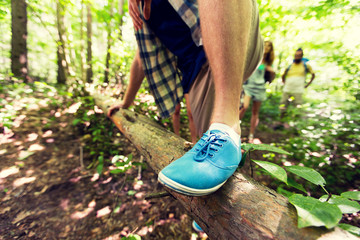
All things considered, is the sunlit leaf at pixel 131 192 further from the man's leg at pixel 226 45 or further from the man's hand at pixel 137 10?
the man's hand at pixel 137 10

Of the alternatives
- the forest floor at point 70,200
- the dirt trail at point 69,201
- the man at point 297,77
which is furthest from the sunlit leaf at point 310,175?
the man at point 297,77

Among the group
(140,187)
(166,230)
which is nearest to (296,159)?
(166,230)

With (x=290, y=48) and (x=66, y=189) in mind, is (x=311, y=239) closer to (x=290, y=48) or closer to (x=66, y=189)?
(x=66, y=189)

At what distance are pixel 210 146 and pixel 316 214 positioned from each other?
37 cm

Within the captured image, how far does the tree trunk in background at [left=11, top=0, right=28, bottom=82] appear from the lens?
408 centimetres

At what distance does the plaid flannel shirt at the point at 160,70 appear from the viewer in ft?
4.75

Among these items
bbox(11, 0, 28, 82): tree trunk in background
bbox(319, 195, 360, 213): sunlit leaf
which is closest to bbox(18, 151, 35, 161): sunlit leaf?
bbox(319, 195, 360, 213): sunlit leaf

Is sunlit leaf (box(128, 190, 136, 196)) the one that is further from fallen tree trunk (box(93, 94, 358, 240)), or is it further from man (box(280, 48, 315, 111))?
man (box(280, 48, 315, 111))

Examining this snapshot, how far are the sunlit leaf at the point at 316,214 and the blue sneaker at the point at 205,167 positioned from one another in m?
0.23

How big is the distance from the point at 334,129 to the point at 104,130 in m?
3.37

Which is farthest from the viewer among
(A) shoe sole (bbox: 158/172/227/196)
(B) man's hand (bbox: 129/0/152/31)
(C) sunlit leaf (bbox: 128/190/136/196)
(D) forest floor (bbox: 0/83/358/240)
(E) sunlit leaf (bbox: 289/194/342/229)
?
(C) sunlit leaf (bbox: 128/190/136/196)

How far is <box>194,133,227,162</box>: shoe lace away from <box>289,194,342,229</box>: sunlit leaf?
30 cm

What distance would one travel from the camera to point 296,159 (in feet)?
7.27

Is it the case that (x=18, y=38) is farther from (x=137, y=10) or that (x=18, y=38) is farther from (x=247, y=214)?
(x=247, y=214)
